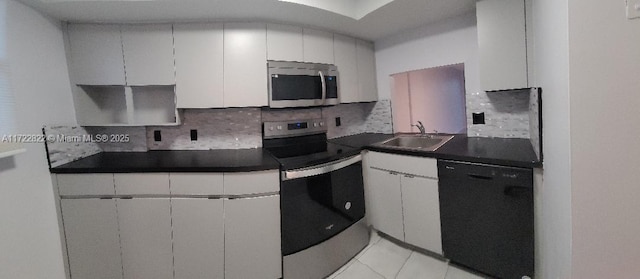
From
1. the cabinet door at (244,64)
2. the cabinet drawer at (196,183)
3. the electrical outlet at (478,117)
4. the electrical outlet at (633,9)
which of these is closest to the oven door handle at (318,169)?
the cabinet drawer at (196,183)

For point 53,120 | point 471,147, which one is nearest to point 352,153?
point 471,147

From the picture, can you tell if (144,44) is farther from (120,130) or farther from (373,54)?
(373,54)

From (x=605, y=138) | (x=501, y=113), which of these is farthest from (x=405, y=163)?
(x=605, y=138)

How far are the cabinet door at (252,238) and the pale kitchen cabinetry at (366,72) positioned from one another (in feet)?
5.18

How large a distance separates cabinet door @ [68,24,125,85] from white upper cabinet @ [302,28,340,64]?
4.72ft

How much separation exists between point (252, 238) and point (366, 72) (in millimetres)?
2002

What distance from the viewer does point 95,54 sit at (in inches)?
71.7

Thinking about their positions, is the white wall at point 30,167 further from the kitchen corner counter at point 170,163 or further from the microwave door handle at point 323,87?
the microwave door handle at point 323,87

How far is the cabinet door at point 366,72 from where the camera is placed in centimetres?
258

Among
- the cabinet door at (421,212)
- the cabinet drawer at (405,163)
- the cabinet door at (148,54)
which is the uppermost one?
the cabinet door at (148,54)

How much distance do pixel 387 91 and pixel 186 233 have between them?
7.62 feet

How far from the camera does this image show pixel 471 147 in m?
1.79

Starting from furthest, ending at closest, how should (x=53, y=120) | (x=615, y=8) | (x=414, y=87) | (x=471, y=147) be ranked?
(x=414, y=87)
(x=471, y=147)
(x=53, y=120)
(x=615, y=8)

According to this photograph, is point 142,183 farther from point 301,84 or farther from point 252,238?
point 301,84
